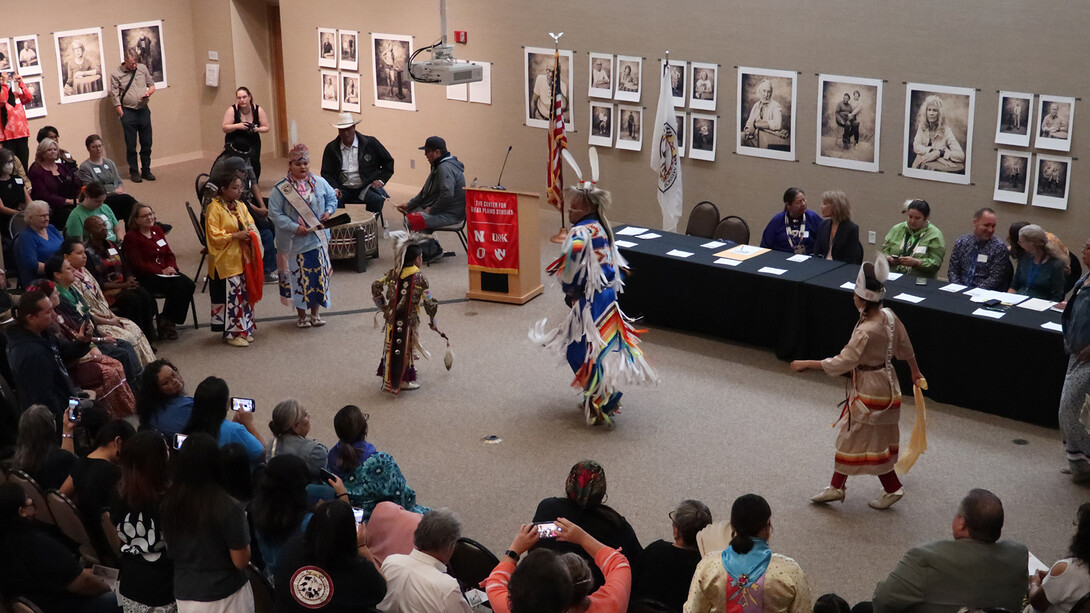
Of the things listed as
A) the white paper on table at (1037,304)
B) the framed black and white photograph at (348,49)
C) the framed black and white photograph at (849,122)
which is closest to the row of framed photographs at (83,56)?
the framed black and white photograph at (348,49)

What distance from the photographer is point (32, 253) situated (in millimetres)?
8172

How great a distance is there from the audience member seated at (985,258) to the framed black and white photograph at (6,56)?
11177 mm

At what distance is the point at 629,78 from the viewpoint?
466 inches

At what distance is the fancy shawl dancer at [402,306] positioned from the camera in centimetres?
771

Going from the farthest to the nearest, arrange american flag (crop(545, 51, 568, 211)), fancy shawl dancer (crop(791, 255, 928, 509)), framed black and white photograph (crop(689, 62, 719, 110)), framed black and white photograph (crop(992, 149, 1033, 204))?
american flag (crop(545, 51, 568, 211)), framed black and white photograph (crop(689, 62, 719, 110)), framed black and white photograph (crop(992, 149, 1033, 204)), fancy shawl dancer (crop(791, 255, 928, 509))

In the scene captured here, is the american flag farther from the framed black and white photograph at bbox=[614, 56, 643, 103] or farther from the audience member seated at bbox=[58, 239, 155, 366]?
the audience member seated at bbox=[58, 239, 155, 366]

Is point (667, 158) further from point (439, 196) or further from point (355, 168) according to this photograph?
point (355, 168)

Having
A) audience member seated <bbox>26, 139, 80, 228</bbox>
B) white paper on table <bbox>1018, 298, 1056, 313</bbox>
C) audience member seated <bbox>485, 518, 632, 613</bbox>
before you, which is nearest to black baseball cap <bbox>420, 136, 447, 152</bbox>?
audience member seated <bbox>26, 139, 80, 228</bbox>

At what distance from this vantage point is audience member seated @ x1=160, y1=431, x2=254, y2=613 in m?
4.20

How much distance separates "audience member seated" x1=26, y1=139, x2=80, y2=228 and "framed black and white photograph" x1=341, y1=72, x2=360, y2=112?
4.55m

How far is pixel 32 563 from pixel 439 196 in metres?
7.04

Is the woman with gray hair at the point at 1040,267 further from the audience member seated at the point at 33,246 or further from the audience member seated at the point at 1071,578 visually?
the audience member seated at the point at 33,246

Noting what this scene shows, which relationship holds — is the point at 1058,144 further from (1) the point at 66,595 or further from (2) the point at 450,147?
(1) the point at 66,595

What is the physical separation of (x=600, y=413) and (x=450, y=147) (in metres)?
6.92
